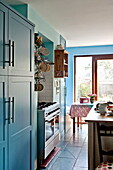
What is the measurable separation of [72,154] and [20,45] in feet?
8.12

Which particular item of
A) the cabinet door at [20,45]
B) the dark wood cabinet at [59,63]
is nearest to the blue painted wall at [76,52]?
the dark wood cabinet at [59,63]

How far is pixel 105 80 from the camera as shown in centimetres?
663

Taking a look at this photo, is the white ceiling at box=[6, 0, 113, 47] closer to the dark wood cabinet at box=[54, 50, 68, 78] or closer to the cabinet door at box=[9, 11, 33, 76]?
the dark wood cabinet at box=[54, 50, 68, 78]

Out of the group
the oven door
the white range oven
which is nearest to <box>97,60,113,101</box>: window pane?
the oven door

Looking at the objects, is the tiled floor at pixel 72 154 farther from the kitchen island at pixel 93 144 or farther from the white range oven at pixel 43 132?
the kitchen island at pixel 93 144

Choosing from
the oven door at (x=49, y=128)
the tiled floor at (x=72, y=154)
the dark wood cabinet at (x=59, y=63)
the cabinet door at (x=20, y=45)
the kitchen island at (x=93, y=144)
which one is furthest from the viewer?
the dark wood cabinet at (x=59, y=63)

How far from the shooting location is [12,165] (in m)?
2.02

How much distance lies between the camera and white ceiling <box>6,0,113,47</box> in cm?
295

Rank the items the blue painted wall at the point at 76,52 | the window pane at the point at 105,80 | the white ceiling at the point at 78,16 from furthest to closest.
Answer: the window pane at the point at 105,80
the blue painted wall at the point at 76,52
the white ceiling at the point at 78,16

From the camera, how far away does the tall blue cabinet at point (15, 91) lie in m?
1.83

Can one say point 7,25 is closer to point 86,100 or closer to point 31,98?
point 31,98

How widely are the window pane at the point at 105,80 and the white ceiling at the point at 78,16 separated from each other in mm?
1710

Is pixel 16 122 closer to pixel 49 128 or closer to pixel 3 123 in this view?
pixel 3 123

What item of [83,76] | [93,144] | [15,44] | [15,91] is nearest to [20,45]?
[15,44]
